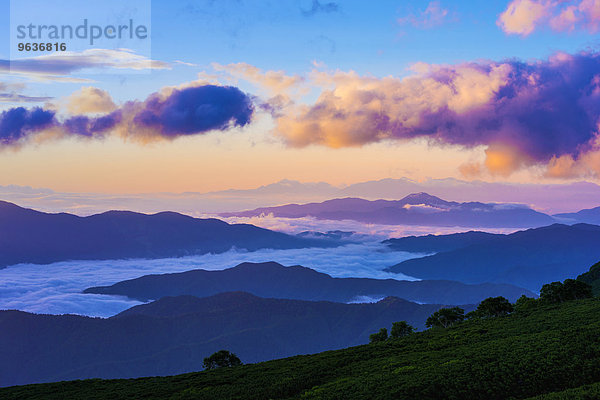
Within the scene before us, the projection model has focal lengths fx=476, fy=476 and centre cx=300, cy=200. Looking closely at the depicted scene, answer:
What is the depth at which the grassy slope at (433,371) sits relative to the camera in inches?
2072

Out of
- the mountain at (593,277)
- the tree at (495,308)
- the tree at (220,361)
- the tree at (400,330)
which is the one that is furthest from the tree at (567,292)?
the tree at (220,361)

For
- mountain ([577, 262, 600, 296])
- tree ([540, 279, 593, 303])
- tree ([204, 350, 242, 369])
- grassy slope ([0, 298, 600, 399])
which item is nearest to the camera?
grassy slope ([0, 298, 600, 399])

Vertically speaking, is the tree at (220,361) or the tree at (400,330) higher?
the tree at (400,330)

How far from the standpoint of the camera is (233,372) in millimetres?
87250

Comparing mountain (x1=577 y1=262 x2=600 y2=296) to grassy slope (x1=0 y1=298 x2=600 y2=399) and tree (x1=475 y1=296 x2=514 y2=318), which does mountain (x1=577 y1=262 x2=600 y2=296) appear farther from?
grassy slope (x1=0 y1=298 x2=600 y2=399)

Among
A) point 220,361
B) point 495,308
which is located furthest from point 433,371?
→ point 220,361

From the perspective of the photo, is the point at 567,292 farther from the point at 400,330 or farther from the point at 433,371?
the point at 433,371

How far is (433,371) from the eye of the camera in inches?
2286

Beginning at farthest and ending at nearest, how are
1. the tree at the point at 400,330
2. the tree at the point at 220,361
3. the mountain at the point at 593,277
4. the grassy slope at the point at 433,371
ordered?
the mountain at the point at 593,277 → the tree at the point at 400,330 → the tree at the point at 220,361 → the grassy slope at the point at 433,371

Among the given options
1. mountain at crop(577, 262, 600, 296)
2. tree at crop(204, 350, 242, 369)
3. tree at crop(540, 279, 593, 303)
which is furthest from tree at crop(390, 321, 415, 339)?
mountain at crop(577, 262, 600, 296)

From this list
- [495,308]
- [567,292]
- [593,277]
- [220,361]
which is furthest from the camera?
[593,277]

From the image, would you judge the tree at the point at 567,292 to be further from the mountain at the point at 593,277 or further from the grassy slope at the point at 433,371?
the mountain at the point at 593,277

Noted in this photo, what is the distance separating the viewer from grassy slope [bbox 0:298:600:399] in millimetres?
52625

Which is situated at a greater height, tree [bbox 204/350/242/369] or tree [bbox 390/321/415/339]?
tree [bbox 390/321/415/339]
